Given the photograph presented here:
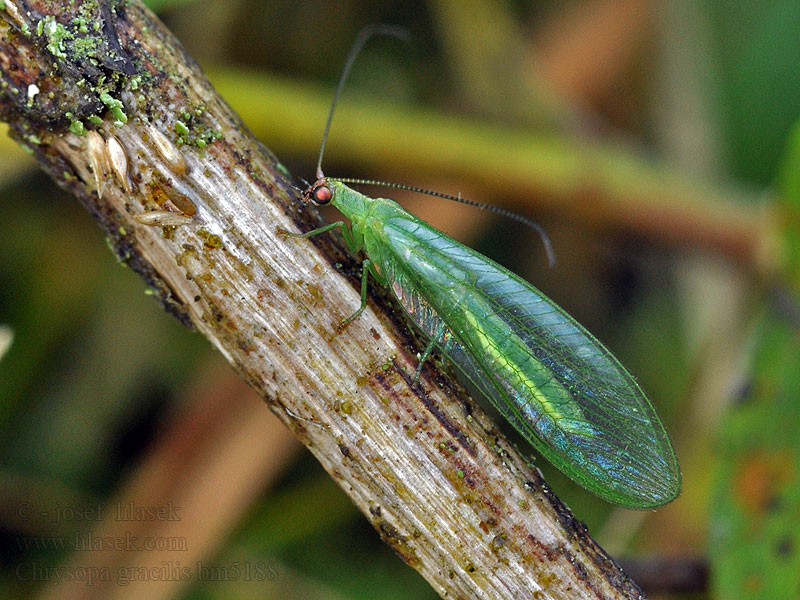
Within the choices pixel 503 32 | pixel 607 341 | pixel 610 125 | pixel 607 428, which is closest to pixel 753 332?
pixel 607 341

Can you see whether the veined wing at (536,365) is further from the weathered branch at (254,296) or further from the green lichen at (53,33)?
the green lichen at (53,33)

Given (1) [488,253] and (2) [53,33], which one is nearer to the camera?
(2) [53,33]

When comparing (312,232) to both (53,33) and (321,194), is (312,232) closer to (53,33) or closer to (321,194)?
(321,194)

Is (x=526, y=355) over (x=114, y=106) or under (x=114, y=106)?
under

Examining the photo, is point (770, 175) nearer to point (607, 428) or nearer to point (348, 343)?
point (607, 428)

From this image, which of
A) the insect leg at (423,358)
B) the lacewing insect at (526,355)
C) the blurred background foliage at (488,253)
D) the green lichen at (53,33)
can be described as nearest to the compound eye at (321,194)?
the lacewing insect at (526,355)

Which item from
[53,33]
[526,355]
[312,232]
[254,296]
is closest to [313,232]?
[312,232]

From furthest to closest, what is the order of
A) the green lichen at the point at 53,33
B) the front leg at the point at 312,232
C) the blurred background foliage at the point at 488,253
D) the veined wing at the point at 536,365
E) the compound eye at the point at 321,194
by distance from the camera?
the blurred background foliage at the point at 488,253
the compound eye at the point at 321,194
the veined wing at the point at 536,365
the front leg at the point at 312,232
the green lichen at the point at 53,33
